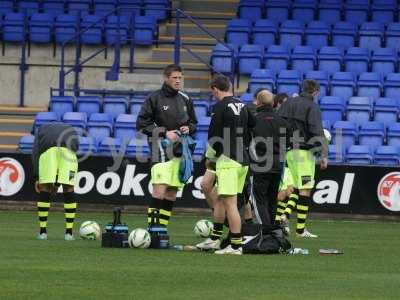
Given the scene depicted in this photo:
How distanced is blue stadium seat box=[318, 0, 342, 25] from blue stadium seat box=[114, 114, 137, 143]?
6334 millimetres

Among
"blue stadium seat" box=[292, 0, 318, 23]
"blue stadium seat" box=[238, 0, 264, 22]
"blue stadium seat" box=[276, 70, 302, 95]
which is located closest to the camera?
"blue stadium seat" box=[276, 70, 302, 95]

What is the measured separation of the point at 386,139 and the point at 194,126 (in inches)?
396

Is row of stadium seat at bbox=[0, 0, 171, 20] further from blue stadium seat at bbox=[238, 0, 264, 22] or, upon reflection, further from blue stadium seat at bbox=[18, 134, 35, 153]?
blue stadium seat at bbox=[18, 134, 35, 153]

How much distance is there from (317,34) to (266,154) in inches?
532

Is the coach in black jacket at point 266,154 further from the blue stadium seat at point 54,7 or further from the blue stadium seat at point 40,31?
the blue stadium seat at point 54,7

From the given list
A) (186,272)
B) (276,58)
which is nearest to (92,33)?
(276,58)

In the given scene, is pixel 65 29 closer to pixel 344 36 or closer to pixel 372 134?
pixel 344 36

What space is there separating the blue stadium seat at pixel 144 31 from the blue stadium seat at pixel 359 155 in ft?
22.0

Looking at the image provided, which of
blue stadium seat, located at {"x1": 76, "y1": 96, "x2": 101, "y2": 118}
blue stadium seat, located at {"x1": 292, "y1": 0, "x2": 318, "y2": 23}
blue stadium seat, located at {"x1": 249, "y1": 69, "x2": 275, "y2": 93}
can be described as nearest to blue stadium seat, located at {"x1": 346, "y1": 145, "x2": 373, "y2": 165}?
blue stadium seat, located at {"x1": 249, "y1": 69, "x2": 275, "y2": 93}

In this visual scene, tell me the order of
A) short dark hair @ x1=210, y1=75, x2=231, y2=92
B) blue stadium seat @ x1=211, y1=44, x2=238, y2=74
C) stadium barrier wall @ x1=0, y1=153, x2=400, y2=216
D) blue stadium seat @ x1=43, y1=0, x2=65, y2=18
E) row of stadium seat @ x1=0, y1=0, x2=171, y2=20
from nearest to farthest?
short dark hair @ x1=210, y1=75, x2=231, y2=92, stadium barrier wall @ x1=0, y1=153, x2=400, y2=216, blue stadium seat @ x1=211, y1=44, x2=238, y2=74, row of stadium seat @ x1=0, y1=0, x2=171, y2=20, blue stadium seat @ x1=43, y1=0, x2=65, y2=18

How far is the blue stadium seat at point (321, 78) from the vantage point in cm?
2862

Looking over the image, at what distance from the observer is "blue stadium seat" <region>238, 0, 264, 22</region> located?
1252 inches

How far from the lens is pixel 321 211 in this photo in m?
25.6

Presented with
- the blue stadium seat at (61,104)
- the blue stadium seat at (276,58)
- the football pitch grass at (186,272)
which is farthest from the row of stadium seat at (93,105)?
the football pitch grass at (186,272)
